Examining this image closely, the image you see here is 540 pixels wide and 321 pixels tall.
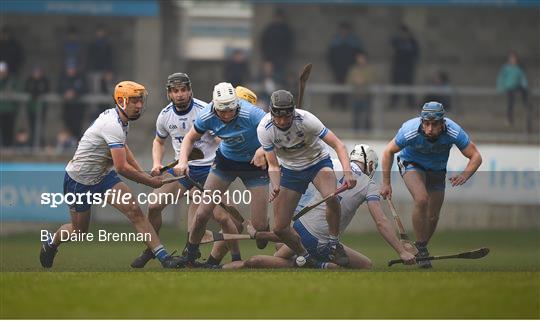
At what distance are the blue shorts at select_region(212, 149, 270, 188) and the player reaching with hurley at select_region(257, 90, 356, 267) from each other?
0.86 ft

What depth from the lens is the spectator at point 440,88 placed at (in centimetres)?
2777

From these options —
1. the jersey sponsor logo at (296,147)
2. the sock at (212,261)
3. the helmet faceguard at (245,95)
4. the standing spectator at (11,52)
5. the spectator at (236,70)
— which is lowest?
the sock at (212,261)

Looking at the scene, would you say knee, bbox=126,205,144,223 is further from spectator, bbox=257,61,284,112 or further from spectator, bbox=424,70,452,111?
spectator, bbox=424,70,452,111

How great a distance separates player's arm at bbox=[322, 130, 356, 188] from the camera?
16.3 metres

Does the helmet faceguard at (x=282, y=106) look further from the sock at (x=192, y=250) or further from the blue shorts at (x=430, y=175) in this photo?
the blue shorts at (x=430, y=175)

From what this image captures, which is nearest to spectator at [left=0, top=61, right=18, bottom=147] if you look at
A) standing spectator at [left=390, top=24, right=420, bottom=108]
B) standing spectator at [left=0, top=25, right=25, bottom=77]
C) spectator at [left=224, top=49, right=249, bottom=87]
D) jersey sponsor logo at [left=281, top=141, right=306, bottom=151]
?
standing spectator at [left=0, top=25, right=25, bottom=77]

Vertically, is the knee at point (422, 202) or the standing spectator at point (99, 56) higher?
the standing spectator at point (99, 56)

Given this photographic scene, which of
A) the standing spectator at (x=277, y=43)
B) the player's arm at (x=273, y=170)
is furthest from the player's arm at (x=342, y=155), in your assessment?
the standing spectator at (x=277, y=43)

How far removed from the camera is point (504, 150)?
26.6 m

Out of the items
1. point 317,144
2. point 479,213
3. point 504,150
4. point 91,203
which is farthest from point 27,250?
point 504,150

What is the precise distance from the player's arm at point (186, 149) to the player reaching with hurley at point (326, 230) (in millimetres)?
1178
